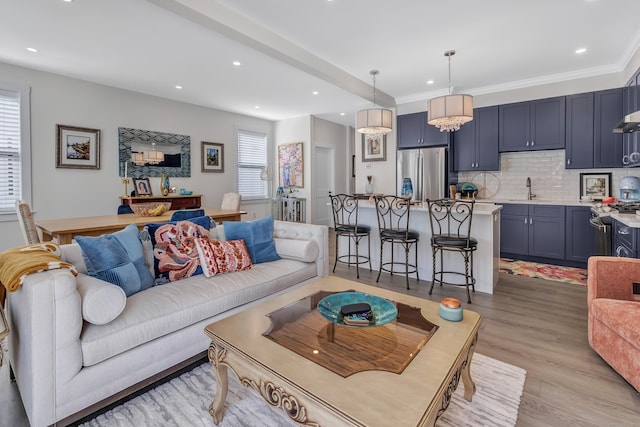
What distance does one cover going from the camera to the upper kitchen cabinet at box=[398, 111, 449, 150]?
17.9 ft

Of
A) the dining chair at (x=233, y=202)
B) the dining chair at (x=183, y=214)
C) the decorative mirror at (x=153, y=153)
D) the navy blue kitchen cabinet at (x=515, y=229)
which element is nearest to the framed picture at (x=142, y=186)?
the decorative mirror at (x=153, y=153)

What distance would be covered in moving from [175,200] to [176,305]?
4.30m

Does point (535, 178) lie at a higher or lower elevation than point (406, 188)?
higher

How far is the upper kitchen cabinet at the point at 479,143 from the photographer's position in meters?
5.07

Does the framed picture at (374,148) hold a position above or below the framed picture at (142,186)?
above

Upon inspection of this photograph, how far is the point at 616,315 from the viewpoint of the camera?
1836 mm

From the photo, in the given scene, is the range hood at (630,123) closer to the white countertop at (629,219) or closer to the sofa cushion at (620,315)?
the white countertop at (629,219)

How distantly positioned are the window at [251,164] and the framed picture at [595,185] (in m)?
6.13

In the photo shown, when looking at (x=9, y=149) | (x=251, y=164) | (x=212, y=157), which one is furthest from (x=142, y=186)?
(x=251, y=164)

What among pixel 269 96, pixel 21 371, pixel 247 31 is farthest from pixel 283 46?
pixel 21 371

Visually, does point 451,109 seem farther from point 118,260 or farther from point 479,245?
point 118,260

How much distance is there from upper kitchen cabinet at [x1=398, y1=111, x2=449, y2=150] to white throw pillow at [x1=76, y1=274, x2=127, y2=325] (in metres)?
5.23

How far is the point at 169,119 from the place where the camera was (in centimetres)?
580

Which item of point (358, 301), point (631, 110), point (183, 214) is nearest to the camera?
point (358, 301)
